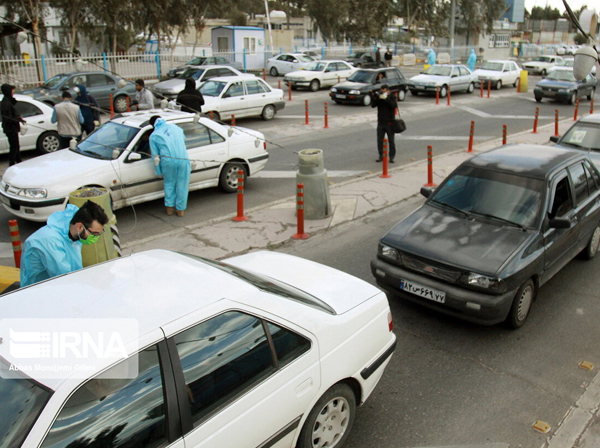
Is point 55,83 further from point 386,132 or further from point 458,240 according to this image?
point 458,240

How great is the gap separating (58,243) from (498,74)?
29.4m

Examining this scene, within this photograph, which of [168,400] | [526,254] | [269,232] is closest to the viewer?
[168,400]

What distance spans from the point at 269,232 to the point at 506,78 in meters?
25.4

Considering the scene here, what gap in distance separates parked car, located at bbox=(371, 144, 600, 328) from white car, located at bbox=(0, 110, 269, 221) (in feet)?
14.5

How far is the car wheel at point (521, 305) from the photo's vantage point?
18.8ft

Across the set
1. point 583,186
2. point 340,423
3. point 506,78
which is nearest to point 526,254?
point 583,186

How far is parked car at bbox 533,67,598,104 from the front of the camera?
2433 centimetres

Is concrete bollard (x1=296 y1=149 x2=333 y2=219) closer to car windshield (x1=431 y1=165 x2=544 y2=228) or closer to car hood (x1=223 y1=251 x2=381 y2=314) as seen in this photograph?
car windshield (x1=431 y1=165 x2=544 y2=228)

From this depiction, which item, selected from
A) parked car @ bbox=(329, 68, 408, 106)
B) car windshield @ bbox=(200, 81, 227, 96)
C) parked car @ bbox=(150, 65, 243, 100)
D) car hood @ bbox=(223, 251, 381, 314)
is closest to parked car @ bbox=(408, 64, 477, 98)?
parked car @ bbox=(329, 68, 408, 106)

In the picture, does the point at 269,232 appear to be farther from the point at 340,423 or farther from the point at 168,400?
the point at 168,400

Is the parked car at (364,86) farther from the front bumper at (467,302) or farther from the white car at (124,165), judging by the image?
the front bumper at (467,302)

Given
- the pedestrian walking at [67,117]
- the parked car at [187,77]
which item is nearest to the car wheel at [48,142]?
the pedestrian walking at [67,117]

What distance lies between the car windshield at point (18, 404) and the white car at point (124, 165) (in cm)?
613

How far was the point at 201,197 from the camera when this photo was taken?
10.7 m
